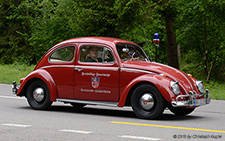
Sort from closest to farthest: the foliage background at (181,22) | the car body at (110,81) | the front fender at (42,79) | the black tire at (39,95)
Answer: the car body at (110,81)
the front fender at (42,79)
the black tire at (39,95)
the foliage background at (181,22)

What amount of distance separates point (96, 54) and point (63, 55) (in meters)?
0.97

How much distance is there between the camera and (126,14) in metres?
22.9

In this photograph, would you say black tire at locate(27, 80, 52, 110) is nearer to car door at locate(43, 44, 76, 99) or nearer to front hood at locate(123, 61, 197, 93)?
car door at locate(43, 44, 76, 99)

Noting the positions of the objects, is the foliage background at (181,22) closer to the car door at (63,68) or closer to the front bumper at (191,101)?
the car door at (63,68)

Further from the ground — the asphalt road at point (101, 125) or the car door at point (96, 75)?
the car door at point (96, 75)

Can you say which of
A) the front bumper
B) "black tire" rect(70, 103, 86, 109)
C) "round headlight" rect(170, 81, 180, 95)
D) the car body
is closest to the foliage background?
"black tire" rect(70, 103, 86, 109)

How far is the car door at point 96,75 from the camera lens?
30.3 feet

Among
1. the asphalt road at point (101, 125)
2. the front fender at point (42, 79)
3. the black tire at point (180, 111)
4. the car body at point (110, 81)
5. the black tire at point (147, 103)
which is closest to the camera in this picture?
the asphalt road at point (101, 125)

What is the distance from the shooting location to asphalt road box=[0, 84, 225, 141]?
271 inches

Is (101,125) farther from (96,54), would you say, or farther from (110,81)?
(96,54)

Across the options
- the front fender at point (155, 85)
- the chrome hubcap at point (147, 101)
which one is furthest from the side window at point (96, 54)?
the chrome hubcap at point (147, 101)

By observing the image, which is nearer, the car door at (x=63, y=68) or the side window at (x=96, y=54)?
the side window at (x=96, y=54)

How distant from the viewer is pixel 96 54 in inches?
382

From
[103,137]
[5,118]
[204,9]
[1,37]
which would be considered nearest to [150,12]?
[204,9]
